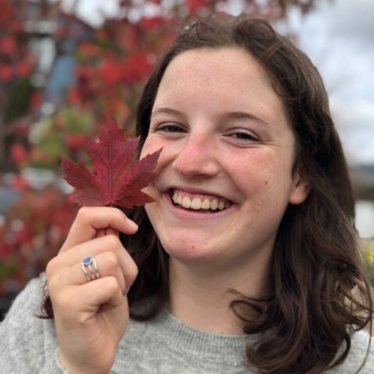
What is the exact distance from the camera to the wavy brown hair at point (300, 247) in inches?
78.9

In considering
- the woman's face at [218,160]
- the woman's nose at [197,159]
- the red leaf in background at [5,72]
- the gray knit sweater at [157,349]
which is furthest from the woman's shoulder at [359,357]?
the red leaf in background at [5,72]

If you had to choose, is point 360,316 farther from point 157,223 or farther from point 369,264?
point 157,223

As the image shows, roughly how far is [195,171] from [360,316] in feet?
2.75

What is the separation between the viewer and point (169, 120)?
1928mm

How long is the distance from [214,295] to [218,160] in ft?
1.62

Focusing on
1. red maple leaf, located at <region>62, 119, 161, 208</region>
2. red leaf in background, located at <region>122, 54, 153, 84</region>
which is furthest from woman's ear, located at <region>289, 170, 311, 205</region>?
red leaf in background, located at <region>122, 54, 153, 84</region>

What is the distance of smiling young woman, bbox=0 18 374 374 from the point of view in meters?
1.71

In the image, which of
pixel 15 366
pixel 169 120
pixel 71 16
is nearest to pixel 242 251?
pixel 169 120

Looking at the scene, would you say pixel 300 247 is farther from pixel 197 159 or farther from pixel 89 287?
pixel 89 287

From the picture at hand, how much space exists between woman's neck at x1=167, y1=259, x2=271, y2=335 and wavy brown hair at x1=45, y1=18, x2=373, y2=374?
0.12 feet

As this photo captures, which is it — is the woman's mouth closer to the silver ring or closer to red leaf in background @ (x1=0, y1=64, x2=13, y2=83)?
the silver ring

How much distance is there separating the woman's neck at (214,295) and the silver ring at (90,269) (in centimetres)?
55

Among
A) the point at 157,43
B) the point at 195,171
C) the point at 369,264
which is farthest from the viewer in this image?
the point at 157,43

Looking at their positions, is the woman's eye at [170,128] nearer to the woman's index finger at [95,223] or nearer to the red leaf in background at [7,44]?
the woman's index finger at [95,223]
